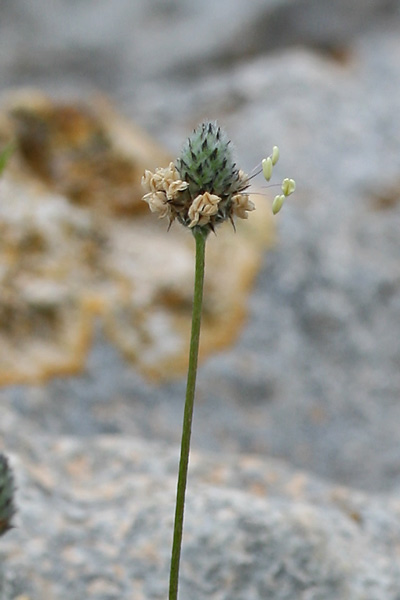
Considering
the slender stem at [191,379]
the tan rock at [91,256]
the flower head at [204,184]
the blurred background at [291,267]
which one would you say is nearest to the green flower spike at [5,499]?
the slender stem at [191,379]

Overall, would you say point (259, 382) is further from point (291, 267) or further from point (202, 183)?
point (202, 183)

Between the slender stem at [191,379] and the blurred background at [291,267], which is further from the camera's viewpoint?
the blurred background at [291,267]

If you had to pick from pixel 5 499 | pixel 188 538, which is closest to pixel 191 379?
pixel 5 499

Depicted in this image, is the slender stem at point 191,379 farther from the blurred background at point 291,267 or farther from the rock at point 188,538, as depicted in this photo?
the blurred background at point 291,267

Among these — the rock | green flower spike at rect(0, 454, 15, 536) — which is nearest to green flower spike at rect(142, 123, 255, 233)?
green flower spike at rect(0, 454, 15, 536)

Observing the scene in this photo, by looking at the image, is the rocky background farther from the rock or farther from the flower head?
the flower head
